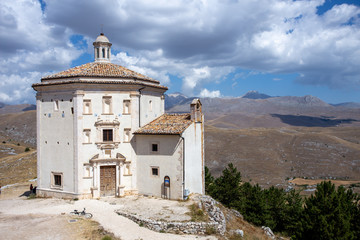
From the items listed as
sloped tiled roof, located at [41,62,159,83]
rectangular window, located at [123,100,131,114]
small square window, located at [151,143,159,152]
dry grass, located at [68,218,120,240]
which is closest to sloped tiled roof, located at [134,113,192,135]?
small square window, located at [151,143,159,152]

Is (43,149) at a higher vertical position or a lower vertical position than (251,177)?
higher

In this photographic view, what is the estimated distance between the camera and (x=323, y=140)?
96.2 meters

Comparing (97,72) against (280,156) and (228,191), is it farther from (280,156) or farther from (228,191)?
(280,156)

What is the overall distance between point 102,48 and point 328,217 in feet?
86.0

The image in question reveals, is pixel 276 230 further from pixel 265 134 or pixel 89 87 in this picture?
pixel 265 134

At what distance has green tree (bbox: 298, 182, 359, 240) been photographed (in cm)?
2194

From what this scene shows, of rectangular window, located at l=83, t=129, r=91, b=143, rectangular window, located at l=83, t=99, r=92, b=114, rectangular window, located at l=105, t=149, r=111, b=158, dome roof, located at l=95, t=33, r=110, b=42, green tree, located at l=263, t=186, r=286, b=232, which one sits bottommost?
green tree, located at l=263, t=186, r=286, b=232

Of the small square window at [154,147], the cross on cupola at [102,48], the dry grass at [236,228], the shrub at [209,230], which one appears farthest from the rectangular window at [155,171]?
the cross on cupola at [102,48]

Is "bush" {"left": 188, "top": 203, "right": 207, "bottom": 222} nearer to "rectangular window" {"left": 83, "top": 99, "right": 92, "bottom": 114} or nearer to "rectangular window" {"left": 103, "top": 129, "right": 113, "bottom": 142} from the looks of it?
"rectangular window" {"left": 103, "top": 129, "right": 113, "bottom": 142}

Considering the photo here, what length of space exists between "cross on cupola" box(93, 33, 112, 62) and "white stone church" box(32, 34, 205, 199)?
2702 mm

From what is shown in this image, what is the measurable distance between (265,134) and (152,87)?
82.9 metres

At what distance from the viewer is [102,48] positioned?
1187 inches

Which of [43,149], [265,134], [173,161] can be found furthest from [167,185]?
[265,134]

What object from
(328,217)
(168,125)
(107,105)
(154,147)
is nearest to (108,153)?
(154,147)
